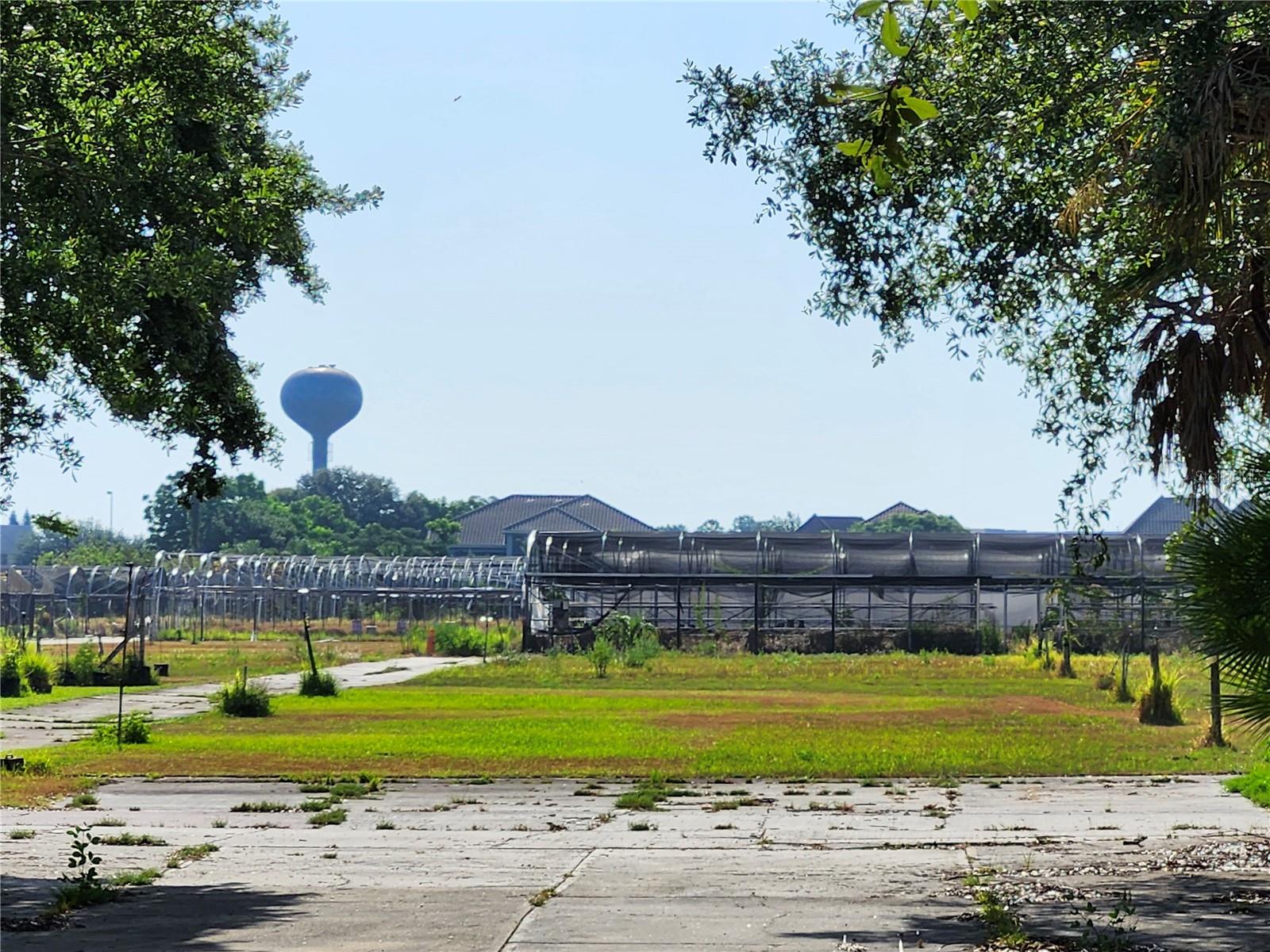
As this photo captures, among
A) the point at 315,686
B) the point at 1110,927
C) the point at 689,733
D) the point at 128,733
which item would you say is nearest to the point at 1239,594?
the point at 1110,927

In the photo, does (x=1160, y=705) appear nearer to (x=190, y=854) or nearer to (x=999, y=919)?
Answer: (x=190, y=854)

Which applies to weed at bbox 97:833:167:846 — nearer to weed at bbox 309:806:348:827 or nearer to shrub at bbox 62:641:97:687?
weed at bbox 309:806:348:827

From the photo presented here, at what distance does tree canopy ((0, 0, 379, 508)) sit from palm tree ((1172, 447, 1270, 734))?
230 inches

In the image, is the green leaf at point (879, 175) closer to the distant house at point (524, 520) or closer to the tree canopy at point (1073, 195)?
the tree canopy at point (1073, 195)

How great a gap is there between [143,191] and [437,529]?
138 meters

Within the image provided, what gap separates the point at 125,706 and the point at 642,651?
17922 mm

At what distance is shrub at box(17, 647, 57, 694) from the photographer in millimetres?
38156

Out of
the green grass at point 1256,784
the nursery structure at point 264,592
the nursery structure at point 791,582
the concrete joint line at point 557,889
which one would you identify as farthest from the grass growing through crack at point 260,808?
the nursery structure at point 264,592

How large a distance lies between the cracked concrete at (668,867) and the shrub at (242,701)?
11.4 meters

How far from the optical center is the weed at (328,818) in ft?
52.4

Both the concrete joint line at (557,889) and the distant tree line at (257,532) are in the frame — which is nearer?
the concrete joint line at (557,889)

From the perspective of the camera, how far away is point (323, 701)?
3494 cm

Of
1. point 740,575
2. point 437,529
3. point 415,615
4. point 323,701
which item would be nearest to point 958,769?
point 323,701

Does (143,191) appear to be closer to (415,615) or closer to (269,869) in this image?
(269,869)
